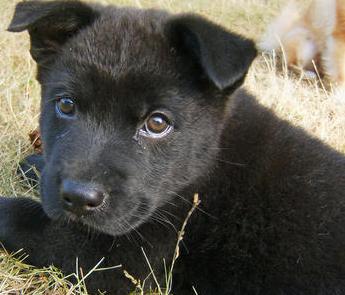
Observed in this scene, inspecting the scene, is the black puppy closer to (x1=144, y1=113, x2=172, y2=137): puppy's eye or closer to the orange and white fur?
(x1=144, y1=113, x2=172, y2=137): puppy's eye

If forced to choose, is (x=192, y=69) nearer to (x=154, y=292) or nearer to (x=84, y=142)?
(x=84, y=142)

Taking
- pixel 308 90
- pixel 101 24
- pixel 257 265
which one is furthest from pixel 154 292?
pixel 308 90

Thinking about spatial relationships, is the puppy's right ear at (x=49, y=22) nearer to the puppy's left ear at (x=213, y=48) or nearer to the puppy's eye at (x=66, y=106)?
the puppy's eye at (x=66, y=106)

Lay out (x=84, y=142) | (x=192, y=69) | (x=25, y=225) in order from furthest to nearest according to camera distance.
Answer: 1. (x=25, y=225)
2. (x=192, y=69)
3. (x=84, y=142)

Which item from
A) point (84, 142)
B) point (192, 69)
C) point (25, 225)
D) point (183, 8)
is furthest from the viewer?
point (183, 8)

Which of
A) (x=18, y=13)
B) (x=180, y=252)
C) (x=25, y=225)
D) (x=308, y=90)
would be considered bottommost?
(x=308, y=90)

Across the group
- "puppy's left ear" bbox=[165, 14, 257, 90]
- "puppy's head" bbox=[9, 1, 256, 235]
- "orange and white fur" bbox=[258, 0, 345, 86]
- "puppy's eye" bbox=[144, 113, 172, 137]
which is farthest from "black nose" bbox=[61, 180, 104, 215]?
"orange and white fur" bbox=[258, 0, 345, 86]

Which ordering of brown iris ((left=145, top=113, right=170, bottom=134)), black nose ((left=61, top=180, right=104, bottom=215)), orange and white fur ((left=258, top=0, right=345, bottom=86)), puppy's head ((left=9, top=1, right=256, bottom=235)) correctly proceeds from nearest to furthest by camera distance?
black nose ((left=61, top=180, right=104, bottom=215)) → puppy's head ((left=9, top=1, right=256, bottom=235)) → brown iris ((left=145, top=113, right=170, bottom=134)) → orange and white fur ((left=258, top=0, right=345, bottom=86))
